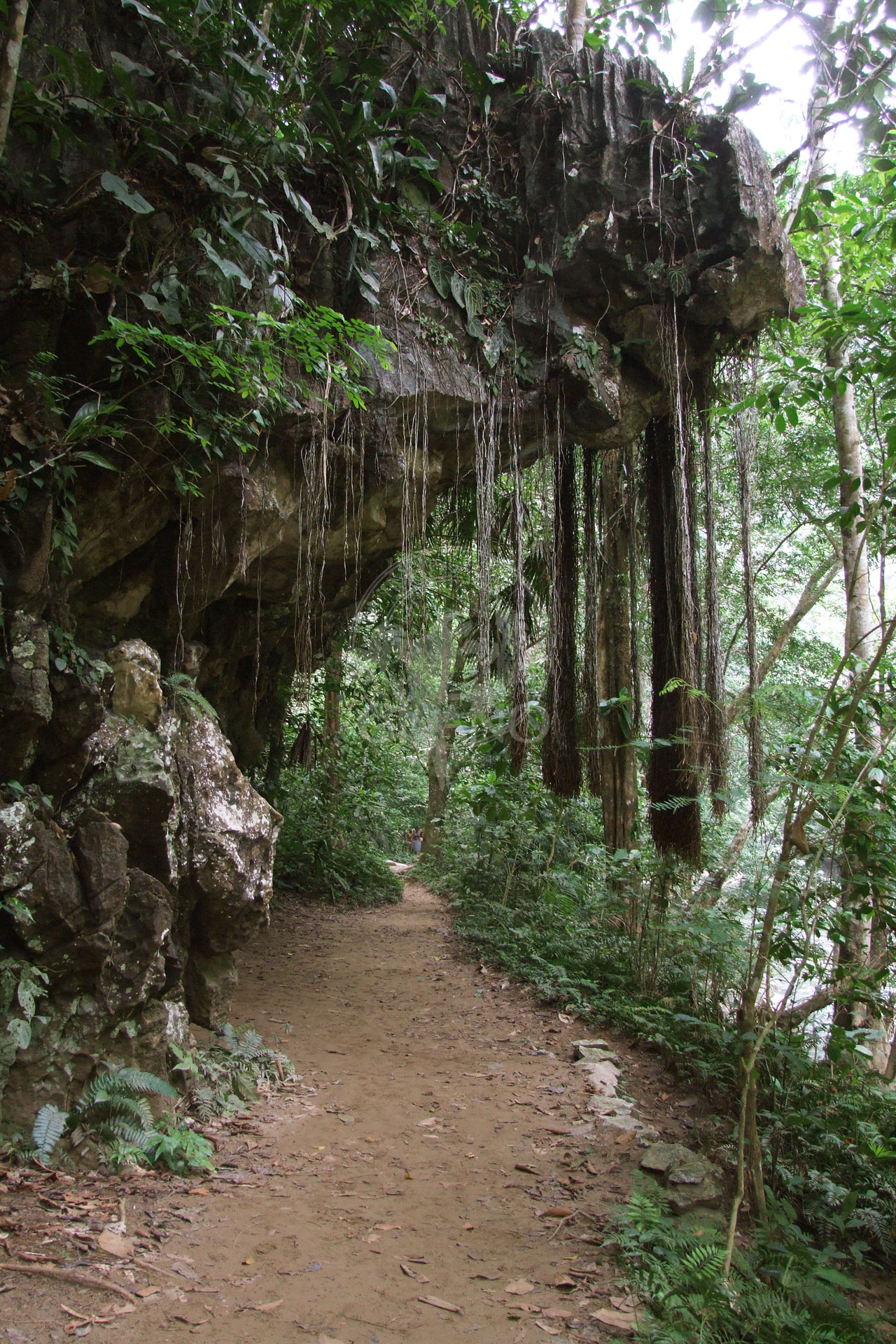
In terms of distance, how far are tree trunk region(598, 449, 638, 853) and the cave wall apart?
76 centimetres

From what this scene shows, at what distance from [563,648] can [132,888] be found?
126 inches

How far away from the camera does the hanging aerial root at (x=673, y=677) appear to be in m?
4.74

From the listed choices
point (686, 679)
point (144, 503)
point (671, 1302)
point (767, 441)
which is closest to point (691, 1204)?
point (671, 1302)

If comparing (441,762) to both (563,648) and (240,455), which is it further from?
(240,455)

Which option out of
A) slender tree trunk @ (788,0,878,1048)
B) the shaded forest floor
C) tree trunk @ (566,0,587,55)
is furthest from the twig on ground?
tree trunk @ (566,0,587,55)

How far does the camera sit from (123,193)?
2.94 m

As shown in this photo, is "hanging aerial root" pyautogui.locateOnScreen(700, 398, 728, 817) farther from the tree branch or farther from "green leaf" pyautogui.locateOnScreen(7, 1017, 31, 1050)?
"green leaf" pyautogui.locateOnScreen(7, 1017, 31, 1050)

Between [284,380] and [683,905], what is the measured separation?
4.21 meters

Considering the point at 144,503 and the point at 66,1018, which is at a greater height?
the point at 144,503

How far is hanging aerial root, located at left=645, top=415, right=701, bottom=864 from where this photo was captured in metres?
4.74

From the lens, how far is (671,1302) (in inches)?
91.1

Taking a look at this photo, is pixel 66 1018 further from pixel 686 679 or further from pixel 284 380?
pixel 686 679

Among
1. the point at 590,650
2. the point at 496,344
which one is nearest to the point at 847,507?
the point at 590,650

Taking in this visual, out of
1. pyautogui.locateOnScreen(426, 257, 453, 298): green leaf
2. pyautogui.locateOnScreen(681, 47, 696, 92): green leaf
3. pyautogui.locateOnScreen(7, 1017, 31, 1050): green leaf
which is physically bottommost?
pyautogui.locateOnScreen(7, 1017, 31, 1050): green leaf
